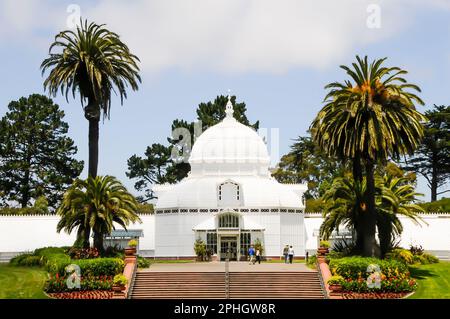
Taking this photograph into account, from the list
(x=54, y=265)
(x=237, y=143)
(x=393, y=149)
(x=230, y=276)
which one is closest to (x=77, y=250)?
(x=54, y=265)

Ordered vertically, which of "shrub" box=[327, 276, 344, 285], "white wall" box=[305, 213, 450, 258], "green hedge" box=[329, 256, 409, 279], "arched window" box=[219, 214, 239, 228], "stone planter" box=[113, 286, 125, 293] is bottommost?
"stone planter" box=[113, 286, 125, 293]

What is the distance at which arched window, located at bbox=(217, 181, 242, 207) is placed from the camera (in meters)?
78.5

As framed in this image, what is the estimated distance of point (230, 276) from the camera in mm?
51500

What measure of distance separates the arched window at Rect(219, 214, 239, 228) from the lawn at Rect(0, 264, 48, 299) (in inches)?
883

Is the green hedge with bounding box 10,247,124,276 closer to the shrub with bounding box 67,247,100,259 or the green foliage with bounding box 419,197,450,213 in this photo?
the shrub with bounding box 67,247,100,259

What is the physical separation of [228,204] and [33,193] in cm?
3481

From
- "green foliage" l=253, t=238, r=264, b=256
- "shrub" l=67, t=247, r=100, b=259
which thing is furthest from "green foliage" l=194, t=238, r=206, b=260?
"shrub" l=67, t=247, r=100, b=259

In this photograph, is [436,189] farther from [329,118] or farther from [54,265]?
[54,265]

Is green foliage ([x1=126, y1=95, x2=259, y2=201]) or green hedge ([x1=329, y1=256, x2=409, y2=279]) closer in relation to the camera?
green hedge ([x1=329, y1=256, x2=409, y2=279])

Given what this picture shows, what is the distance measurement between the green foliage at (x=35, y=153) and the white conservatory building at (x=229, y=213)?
27.7 m

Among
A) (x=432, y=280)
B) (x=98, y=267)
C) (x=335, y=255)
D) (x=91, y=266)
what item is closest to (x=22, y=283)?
(x=91, y=266)

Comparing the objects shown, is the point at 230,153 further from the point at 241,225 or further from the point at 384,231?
the point at 384,231

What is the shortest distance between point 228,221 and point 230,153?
933 cm

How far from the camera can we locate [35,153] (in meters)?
107
